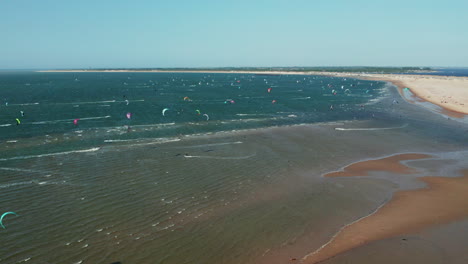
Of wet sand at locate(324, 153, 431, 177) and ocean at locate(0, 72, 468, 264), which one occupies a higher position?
ocean at locate(0, 72, 468, 264)

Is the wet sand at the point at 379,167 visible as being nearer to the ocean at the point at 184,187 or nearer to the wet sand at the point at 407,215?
the ocean at the point at 184,187

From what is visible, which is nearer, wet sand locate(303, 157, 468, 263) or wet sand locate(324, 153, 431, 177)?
wet sand locate(303, 157, 468, 263)

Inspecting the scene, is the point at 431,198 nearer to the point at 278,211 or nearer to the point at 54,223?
the point at 278,211

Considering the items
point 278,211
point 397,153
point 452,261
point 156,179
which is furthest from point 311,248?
point 397,153

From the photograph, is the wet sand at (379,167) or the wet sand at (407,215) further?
the wet sand at (379,167)

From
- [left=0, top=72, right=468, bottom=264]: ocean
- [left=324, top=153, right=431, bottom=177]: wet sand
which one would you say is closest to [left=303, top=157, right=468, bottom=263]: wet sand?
[left=0, top=72, right=468, bottom=264]: ocean

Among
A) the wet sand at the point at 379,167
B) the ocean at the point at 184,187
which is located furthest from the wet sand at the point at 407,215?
the wet sand at the point at 379,167

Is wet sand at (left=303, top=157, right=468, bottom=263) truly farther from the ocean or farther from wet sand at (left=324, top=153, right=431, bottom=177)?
wet sand at (left=324, top=153, right=431, bottom=177)
